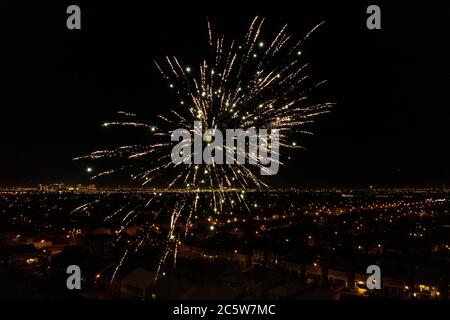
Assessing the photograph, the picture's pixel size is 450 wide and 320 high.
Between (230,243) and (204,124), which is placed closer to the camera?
(204,124)

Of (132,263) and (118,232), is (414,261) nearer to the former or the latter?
(132,263)

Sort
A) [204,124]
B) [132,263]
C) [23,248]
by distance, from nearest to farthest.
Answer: [204,124], [132,263], [23,248]

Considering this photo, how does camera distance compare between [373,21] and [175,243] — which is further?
[175,243]

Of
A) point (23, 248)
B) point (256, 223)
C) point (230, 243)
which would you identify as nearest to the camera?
point (23, 248)

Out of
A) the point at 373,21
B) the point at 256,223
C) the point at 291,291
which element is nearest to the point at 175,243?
the point at 291,291

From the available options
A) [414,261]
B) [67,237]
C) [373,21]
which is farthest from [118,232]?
[373,21]
